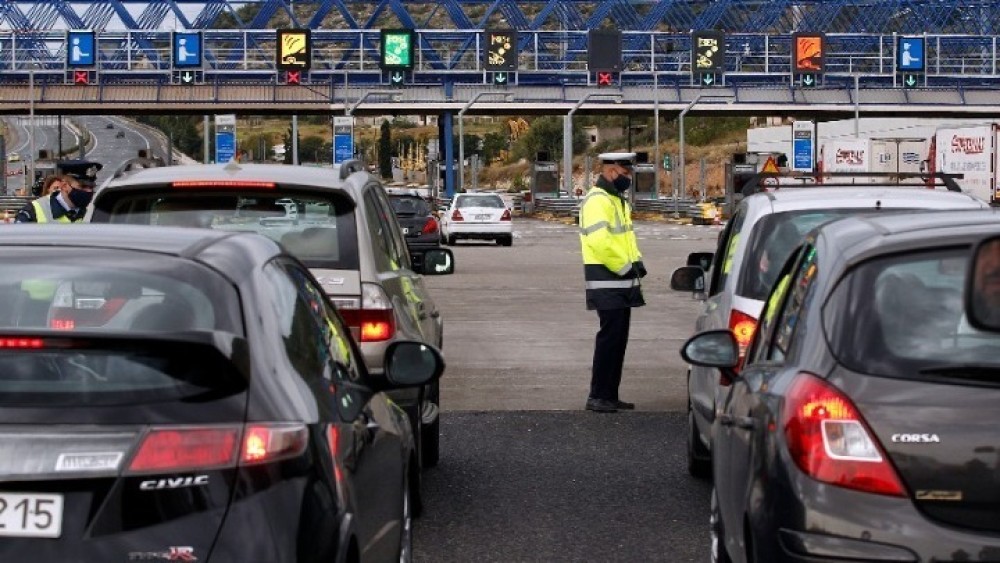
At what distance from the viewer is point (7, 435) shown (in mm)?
4121

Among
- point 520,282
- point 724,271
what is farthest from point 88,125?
point 724,271

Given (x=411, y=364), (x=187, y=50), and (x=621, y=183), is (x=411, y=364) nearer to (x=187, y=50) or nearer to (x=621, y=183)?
(x=621, y=183)

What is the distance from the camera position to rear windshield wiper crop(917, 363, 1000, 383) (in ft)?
15.7

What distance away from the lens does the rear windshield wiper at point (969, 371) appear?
4.79 m

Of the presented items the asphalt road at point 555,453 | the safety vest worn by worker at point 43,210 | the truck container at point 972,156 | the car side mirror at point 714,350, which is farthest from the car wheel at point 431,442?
the truck container at point 972,156

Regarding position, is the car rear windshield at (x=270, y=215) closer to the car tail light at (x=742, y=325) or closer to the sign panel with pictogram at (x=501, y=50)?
the car tail light at (x=742, y=325)

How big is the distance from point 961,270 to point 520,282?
2556cm

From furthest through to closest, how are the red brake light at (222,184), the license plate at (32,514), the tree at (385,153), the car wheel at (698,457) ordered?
1. the tree at (385,153)
2. the car wheel at (698,457)
3. the red brake light at (222,184)
4. the license plate at (32,514)

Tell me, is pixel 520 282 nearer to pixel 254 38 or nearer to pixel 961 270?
pixel 961 270

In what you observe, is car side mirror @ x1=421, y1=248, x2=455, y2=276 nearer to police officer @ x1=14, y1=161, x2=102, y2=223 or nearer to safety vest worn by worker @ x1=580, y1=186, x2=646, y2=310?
safety vest worn by worker @ x1=580, y1=186, x2=646, y2=310

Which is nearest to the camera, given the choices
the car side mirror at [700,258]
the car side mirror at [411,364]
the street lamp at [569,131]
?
the car side mirror at [411,364]

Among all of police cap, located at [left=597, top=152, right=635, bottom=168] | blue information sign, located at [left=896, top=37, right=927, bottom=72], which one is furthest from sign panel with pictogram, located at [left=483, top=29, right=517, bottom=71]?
police cap, located at [left=597, top=152, right=635, bottom=168]

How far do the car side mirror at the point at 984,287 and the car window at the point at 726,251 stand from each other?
545cm

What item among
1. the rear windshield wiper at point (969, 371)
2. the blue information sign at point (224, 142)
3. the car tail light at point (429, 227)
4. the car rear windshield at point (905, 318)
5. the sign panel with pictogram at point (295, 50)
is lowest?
the car tail light at point (429, 227)
